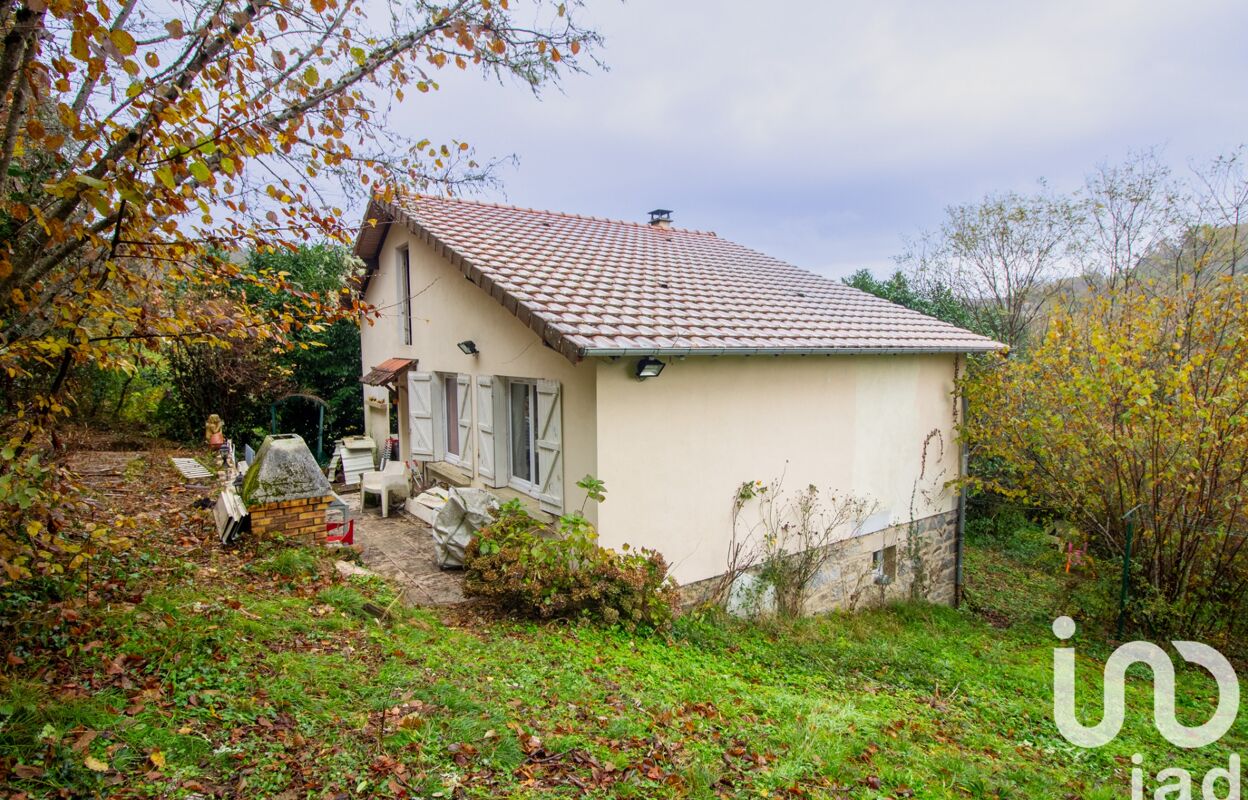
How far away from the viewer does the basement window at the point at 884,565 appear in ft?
30.1

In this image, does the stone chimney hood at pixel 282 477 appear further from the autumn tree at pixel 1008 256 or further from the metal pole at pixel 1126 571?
the autumn tree at pixel 1008 256

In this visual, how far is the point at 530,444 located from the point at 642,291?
97.2 inches

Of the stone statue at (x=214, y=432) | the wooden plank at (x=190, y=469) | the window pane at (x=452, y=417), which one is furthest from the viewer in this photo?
the stone statue at (x=214, y=432)

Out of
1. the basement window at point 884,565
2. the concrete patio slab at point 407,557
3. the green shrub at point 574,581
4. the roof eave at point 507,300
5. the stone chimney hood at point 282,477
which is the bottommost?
the basement window at point 884,565

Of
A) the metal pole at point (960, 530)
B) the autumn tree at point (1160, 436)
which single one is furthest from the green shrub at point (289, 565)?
the metal pole at point (960, 530)

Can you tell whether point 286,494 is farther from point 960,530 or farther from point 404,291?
point 960,530

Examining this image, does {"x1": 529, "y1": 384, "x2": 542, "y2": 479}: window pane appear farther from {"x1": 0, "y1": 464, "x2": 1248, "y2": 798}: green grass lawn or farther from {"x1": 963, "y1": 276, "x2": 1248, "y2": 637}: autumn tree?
{"x1": 963, "y1": 276, "x2": 1248, "y2": 637}: autumn tree

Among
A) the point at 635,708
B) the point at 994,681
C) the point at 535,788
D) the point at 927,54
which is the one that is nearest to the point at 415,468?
the point at 635,708

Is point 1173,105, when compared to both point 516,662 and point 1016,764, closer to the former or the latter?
point 1016,764

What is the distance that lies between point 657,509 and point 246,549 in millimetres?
4146

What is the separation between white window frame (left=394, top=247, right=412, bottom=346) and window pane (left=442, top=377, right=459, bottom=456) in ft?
5.29

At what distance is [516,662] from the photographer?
461cm

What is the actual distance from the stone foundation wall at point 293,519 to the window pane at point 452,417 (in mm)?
3167

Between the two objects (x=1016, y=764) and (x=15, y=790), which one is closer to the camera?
(x=15, y=790)
